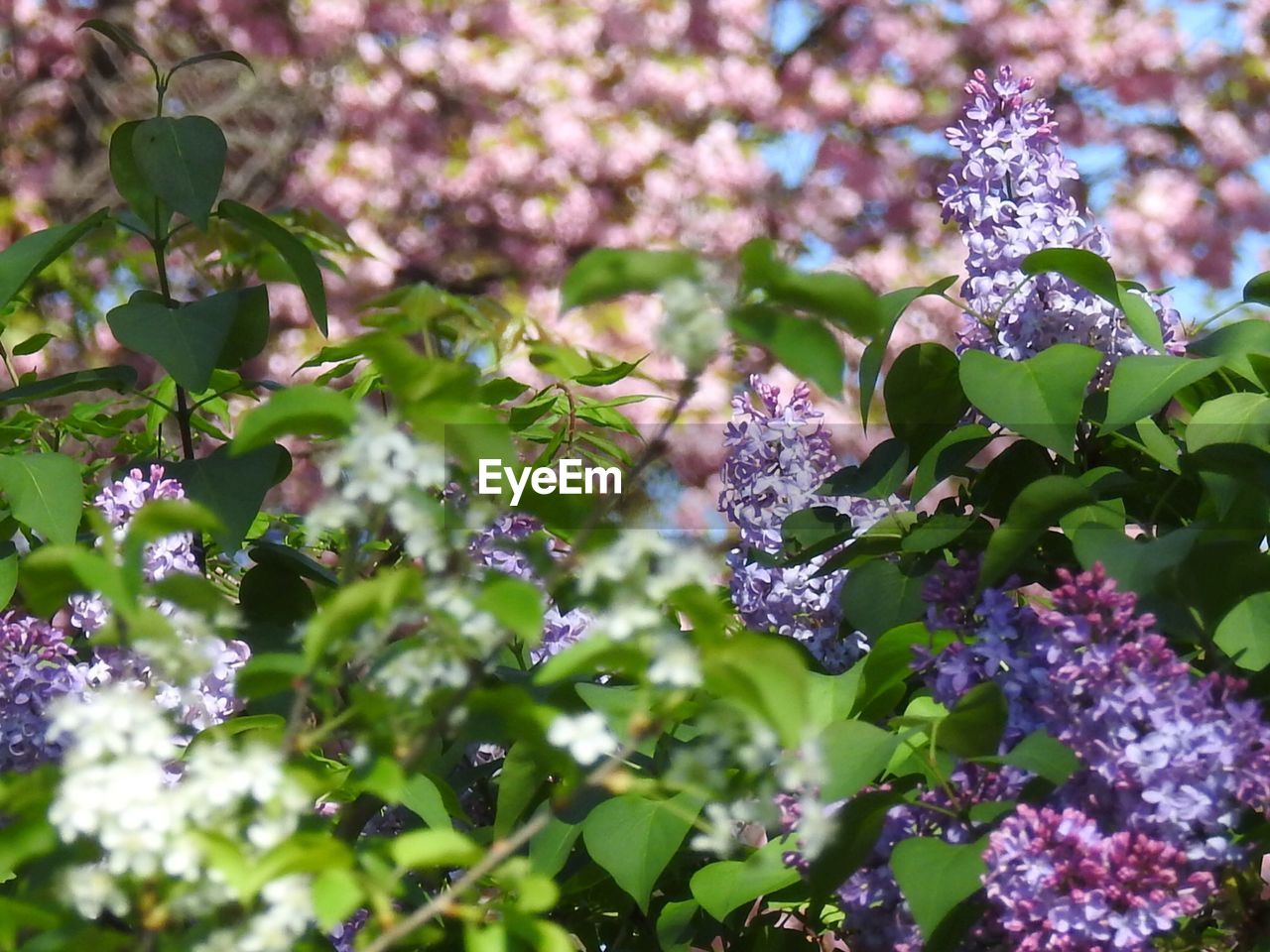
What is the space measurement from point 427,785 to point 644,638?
0.52 meters

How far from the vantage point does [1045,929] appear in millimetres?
877

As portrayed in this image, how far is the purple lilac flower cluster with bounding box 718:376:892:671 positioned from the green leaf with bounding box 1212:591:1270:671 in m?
0.34

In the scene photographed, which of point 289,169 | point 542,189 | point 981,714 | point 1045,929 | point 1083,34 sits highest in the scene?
point 1083,34

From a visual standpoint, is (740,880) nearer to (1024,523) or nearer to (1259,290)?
(1024,523)

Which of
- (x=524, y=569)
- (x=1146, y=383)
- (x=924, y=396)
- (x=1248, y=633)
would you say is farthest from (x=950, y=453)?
(x=524, y=569)

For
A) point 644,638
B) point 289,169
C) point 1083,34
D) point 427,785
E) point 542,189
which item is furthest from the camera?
point 1083,34

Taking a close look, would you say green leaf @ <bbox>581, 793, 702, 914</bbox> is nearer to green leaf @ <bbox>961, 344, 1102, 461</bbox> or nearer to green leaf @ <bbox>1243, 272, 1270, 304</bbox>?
green leaf @ <bbox>961, 344, 1102, 461</bbox>

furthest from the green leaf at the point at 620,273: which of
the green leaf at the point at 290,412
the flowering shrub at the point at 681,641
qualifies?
the green leaf at the point at 290,412

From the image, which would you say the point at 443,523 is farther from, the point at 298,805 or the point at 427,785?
the point at 427,785

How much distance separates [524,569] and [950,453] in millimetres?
402

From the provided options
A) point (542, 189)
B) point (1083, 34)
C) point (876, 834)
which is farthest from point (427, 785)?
point (1083, 34)

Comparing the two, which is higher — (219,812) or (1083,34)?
(1083,34)

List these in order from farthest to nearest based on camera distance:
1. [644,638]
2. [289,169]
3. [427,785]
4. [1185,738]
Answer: [289,169] → [427,785] → [1185,738] → [644,638]

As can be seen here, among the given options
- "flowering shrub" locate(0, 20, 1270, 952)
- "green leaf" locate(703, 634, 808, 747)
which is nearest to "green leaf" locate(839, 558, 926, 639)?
"flowering shrub" locate(0, 20, 1270, 952)
